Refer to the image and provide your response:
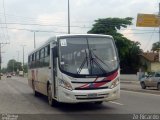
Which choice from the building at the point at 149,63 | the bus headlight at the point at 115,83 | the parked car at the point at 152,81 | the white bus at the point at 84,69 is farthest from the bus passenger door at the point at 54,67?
the building at the point at 149,63

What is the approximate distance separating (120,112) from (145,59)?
70419mm

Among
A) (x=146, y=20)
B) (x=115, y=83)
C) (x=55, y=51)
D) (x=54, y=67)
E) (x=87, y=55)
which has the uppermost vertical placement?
(x=146, y=20)

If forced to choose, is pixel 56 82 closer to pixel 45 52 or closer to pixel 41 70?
pixel 45 52

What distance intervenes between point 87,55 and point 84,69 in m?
0.62

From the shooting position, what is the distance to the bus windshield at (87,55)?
15430 mm

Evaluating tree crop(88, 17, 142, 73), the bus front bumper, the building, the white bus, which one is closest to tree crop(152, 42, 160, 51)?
the building

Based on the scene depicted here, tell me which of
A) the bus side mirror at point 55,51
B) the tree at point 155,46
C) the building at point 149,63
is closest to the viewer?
the bus side mirror at point 55,51

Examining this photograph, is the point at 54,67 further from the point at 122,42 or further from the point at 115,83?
the point at 122,42

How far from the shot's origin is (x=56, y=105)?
58.4 feet

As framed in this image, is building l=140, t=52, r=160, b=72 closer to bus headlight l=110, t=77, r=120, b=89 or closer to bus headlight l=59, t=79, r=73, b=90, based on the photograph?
bus headlight l=110, t=77, r=120, b=89

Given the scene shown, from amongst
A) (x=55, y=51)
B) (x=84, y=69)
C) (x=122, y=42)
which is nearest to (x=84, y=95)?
(x=84, y=69)

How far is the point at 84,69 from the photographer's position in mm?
15383

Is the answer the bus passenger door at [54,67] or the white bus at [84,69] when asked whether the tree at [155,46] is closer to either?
the bus passenger door at [54,67]

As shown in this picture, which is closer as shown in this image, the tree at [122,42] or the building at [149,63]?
the tree at [122,42]
